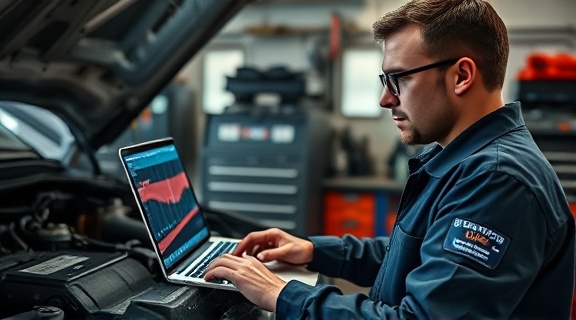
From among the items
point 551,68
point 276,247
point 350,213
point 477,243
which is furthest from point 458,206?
point 350,213

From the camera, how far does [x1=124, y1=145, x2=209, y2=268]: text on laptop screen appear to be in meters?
1.19

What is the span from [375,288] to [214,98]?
353 centimetres

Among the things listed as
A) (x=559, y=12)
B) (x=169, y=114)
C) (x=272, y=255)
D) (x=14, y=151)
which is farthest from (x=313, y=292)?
(x=559, y=12)

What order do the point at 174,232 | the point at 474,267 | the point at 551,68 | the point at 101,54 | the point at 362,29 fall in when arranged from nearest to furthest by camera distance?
the point at 474,267 → the point at 174,232 → the point at 101,54 → the point at 551,68 → the point at 362,29

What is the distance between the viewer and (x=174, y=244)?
1265mm

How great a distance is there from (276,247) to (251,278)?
300 millimetres

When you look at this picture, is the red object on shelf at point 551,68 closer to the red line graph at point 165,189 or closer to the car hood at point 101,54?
the car hood at point 101,54

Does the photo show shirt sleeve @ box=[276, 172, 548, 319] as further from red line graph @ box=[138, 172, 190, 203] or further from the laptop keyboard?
red line graph @ box=[138, 172, 190, 203]

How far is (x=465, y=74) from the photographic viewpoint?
1.03 meters

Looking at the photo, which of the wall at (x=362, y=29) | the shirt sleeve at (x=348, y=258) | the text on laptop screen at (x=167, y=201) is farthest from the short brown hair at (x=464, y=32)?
the wall at (x=362, y=29)

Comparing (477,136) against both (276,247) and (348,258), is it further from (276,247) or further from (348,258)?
(276,247)

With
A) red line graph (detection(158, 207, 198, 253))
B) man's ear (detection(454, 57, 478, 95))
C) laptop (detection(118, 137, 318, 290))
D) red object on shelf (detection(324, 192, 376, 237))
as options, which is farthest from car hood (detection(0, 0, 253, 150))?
red object on shelf (detection(324, 192, 376, 237))

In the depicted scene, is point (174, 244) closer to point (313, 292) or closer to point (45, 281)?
point (45, 281)

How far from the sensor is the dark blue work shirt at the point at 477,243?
33.9 inches
